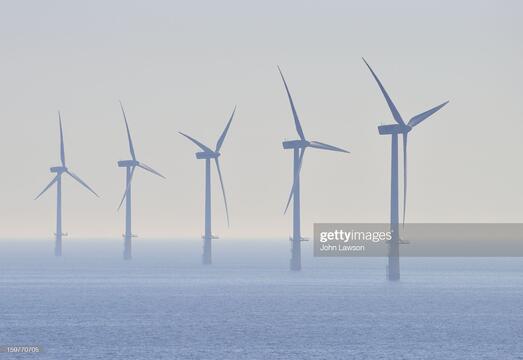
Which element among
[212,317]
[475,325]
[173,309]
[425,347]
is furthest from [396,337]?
[173,309]

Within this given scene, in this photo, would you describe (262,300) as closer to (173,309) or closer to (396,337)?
(173,309)

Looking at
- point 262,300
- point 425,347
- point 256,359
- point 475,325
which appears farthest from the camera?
point 262,300

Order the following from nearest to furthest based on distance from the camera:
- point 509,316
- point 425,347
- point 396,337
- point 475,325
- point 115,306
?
point 425,347, point 396,337, point 475,325, point 509,316, point 115,306

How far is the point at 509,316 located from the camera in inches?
6767

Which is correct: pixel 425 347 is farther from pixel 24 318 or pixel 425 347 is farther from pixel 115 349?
pixel 24 318

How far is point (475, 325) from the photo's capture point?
156625mm

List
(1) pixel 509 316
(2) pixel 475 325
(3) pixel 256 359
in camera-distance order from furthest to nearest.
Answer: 1. (1) pixel 509 316
2. (2) pixel 475 325
3. (3) pixel 256 359

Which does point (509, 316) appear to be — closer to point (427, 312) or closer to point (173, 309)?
point (427, 312)

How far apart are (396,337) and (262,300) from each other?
59065 mm

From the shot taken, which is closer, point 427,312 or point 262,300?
point 427,312

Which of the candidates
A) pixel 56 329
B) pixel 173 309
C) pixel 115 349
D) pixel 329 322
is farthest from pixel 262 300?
pixel 115 349

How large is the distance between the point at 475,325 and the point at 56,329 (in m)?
50.1

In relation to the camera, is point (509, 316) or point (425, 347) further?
point (509, 316)

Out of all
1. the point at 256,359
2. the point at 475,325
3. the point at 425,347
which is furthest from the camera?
the point at 475,325
